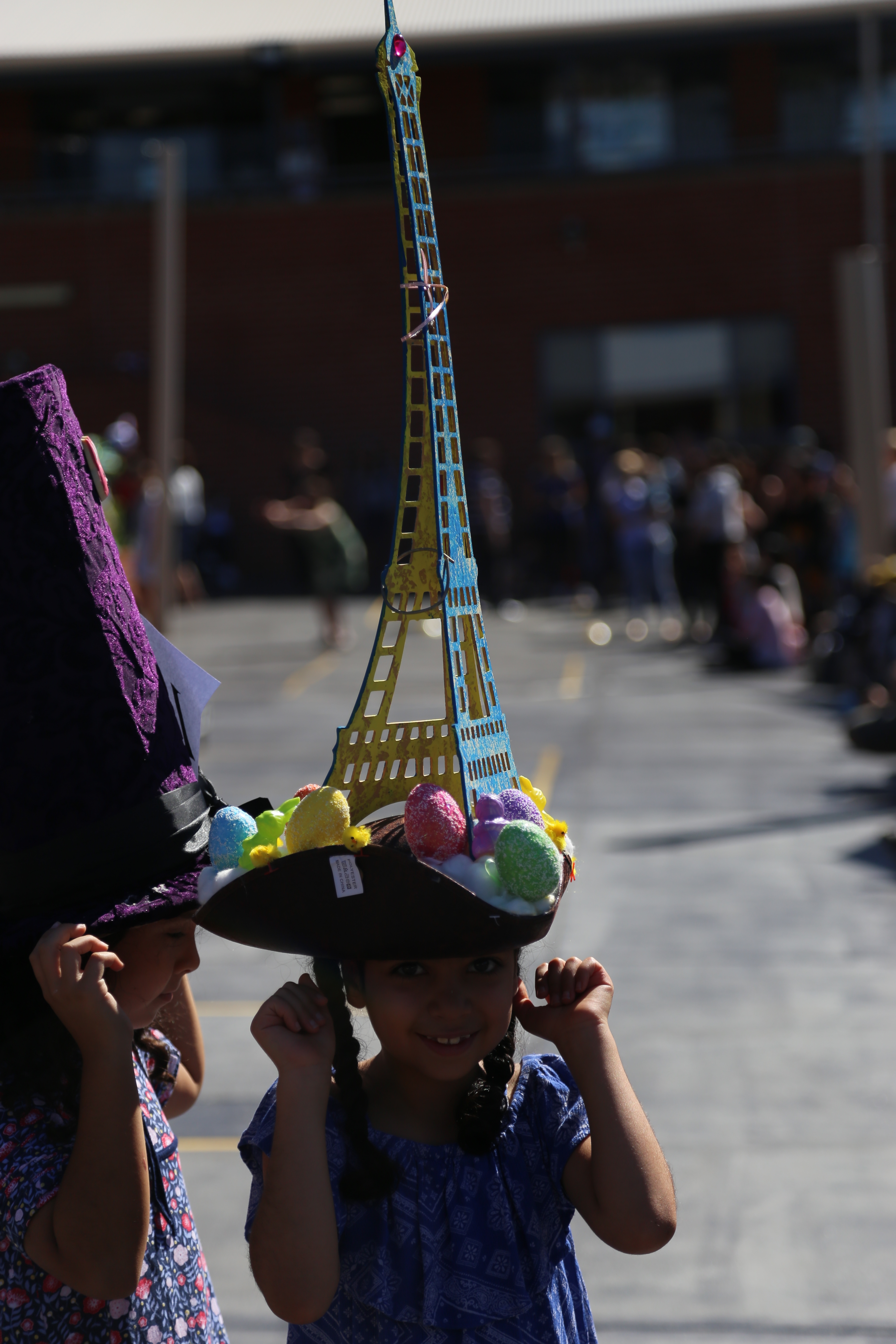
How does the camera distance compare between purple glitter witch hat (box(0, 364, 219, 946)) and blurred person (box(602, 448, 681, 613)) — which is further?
blurred person (box(602, 448, 681, 613))

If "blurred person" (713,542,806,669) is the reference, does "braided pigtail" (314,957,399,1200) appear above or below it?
above

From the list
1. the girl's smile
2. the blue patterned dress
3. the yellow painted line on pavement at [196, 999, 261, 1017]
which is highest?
the girl's smile

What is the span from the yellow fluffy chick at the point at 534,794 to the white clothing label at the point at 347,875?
0.82ft

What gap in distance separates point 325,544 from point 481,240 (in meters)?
11.2

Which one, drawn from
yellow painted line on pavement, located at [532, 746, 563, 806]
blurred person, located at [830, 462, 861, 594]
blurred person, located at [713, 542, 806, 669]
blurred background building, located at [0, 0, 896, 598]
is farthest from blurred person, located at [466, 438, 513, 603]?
yellow painted line on pavement, located at [532, 746, 563, 806]

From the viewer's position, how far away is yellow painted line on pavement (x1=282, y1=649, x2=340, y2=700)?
527 inches

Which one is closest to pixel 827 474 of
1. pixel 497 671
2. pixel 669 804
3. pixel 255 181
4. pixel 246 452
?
pixel 497 671

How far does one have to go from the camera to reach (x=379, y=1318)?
1.97 metres

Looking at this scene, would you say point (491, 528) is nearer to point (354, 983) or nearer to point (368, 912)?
point (354, 983)

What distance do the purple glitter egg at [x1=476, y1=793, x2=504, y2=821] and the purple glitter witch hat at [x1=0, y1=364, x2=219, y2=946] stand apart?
381 mm

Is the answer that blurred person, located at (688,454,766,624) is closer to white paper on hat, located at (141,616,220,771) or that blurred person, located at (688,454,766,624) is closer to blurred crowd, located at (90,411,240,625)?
blurred crowd, located at (90,411,240,625)

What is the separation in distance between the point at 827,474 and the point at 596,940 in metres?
11.4

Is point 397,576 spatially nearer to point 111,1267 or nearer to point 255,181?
point 111,1267

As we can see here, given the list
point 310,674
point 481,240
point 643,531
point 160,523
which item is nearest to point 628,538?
point 643,531
